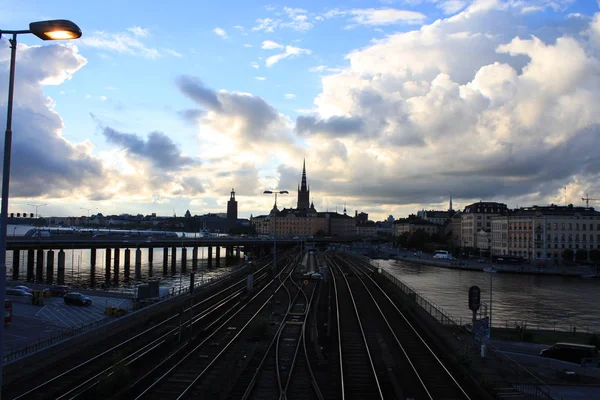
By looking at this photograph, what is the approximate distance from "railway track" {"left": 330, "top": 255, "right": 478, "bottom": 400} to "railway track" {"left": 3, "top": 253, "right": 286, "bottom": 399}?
9131 millimetres

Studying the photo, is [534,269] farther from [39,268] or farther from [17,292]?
[39,268]

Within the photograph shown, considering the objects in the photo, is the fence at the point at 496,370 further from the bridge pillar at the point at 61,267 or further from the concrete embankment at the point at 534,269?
the concrete embankment at the point at 534,269

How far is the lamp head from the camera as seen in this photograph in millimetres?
7613

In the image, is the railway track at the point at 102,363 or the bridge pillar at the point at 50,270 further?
the bridge pillar at the point at 50,270

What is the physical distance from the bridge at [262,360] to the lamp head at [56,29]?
1144 cm

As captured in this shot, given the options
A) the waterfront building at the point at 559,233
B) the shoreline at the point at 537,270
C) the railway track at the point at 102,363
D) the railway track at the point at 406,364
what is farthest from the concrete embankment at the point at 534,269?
the railway track at the point at 102,363

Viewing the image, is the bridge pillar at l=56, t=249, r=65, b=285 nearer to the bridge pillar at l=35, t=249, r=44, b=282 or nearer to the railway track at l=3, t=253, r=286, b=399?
the bridge pillar at l=35, t=249, r=44, b=282

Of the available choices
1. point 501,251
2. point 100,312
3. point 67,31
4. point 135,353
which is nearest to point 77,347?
point 135,353

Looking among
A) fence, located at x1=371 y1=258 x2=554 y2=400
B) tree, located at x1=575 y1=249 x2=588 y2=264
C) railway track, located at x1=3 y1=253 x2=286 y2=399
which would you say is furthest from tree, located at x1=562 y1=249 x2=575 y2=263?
railway track, located at x1=3 y1=253 x2=286 y2=399

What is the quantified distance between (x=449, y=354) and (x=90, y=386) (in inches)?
580

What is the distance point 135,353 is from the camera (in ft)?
69.3

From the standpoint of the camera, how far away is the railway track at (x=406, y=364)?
16750 mm

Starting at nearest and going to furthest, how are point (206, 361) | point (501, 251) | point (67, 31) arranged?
point (67, 31)
point (206, 361)
point (501, 251)

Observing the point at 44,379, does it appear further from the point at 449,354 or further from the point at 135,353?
the point at 449,354
